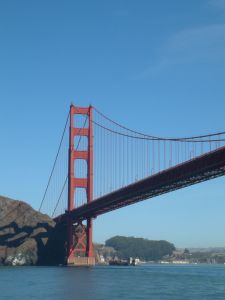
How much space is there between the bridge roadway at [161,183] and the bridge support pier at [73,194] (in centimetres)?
225

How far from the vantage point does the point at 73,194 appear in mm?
74812

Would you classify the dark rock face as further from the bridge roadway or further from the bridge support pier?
the bridge roadway

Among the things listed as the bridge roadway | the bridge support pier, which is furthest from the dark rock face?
the bridge roadway

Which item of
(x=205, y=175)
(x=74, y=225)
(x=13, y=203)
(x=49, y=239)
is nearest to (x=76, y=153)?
(x=74, y=225)

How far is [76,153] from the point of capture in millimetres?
76250

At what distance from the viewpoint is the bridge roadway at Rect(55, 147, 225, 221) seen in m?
46.6

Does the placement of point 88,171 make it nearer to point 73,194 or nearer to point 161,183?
point 73,194

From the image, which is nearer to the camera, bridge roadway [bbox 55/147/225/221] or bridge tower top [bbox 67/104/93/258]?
bridge roadway [bbox 55/147/225/221]

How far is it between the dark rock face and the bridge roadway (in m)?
9.87

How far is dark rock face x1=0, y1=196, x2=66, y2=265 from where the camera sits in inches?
3287

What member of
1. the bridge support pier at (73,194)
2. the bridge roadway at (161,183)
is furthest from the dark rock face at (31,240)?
the bridge roadway at (161,183)

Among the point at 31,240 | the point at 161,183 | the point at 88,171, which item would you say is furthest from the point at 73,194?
the point at 161,183

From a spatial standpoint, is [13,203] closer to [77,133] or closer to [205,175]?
[77,133]

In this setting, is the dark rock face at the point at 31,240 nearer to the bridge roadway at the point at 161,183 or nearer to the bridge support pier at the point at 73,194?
A: the bridge support pier at the point at 73,194
